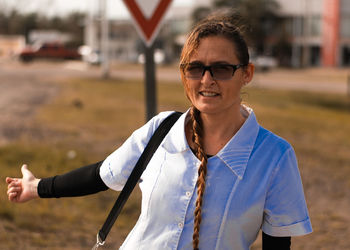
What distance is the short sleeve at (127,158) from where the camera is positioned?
7.39 ft

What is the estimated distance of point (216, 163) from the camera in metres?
2.05

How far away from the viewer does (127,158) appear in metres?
2.28

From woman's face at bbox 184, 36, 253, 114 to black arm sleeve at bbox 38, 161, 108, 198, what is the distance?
556mm

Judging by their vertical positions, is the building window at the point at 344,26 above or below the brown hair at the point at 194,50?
below

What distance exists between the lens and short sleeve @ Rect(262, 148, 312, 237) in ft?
6.54

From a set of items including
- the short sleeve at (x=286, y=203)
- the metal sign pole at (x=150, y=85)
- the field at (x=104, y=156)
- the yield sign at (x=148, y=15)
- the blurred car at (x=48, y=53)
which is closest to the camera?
the short sleeve at (x=286, y=203)

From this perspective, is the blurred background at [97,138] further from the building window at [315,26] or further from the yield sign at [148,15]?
the building window at [315,26]

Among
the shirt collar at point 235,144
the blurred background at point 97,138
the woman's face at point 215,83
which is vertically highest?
the woman's face at point 215,83

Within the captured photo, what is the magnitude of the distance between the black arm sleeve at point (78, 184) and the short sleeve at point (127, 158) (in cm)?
5

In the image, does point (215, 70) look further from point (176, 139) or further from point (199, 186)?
point (199, 186)

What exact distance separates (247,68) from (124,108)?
501 inches

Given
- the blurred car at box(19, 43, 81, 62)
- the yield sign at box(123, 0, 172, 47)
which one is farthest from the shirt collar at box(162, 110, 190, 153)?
the blurred car at box(19, 43, 81, 62)

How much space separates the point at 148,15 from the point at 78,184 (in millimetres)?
2538

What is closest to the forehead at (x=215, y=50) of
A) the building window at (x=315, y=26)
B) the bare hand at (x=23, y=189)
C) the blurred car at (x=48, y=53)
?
the bare hand at (x=23, y=189)
